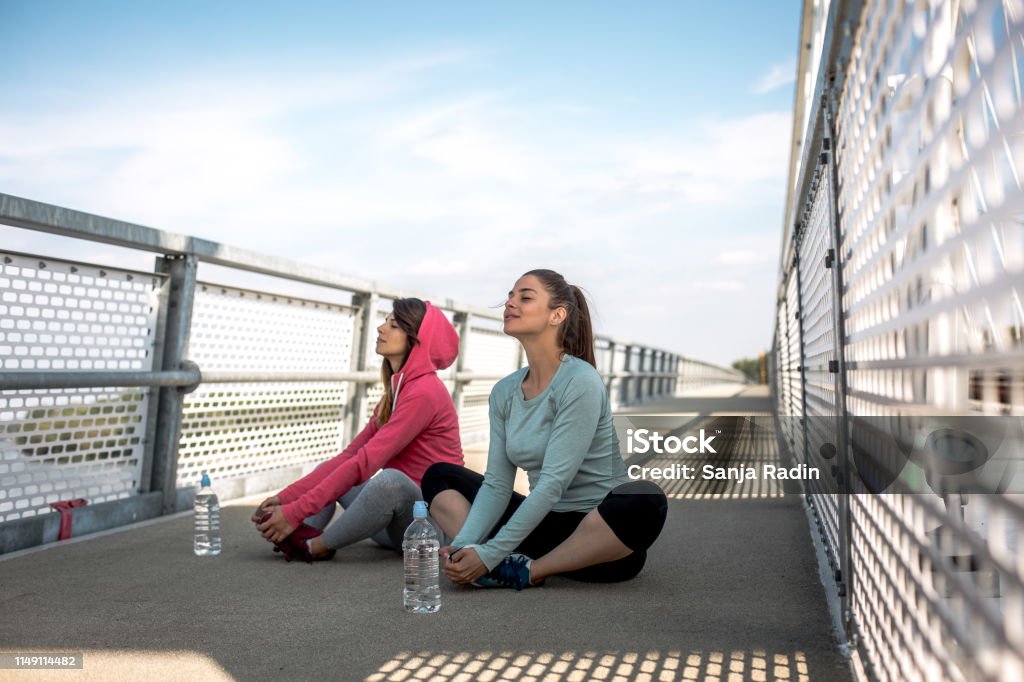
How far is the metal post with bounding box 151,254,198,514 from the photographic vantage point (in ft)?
18.1

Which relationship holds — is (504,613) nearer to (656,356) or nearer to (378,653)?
(378,653)

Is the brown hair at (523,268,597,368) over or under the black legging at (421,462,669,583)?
over

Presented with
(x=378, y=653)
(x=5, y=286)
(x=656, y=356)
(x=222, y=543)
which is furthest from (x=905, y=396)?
(x=656, y=356)

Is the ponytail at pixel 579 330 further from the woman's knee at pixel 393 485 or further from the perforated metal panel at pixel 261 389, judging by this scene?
the perforated metal panel at pixel 261 389

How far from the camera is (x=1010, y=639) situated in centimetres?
119

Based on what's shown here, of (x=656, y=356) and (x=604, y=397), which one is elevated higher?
(x=656, y=356)

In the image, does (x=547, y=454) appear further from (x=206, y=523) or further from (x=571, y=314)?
(x=206, y=523)

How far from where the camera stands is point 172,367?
5539mm

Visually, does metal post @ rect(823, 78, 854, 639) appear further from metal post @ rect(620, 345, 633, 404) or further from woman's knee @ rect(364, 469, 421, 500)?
metal post @ rect(620, 345, 633, 404)

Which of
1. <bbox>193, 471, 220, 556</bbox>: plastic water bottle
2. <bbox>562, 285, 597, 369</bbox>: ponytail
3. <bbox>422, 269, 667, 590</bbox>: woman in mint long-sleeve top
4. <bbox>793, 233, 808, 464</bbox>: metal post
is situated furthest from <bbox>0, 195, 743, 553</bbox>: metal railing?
<bbox>793, 233, 808, 464</bbox>: metal post

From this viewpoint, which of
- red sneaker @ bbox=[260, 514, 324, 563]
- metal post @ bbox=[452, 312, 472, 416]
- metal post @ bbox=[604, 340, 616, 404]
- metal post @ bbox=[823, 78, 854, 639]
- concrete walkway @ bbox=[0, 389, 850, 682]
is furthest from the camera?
metal post @ bbox=[604, 340, 616, 404]

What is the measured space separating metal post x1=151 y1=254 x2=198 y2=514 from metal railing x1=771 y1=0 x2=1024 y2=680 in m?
4.04

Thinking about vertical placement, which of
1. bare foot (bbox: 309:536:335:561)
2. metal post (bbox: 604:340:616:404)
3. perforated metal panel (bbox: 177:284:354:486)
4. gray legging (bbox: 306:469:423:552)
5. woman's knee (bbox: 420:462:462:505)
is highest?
metal post (bbox: 604:340:616:404)

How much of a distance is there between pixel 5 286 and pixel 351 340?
11.9ft
